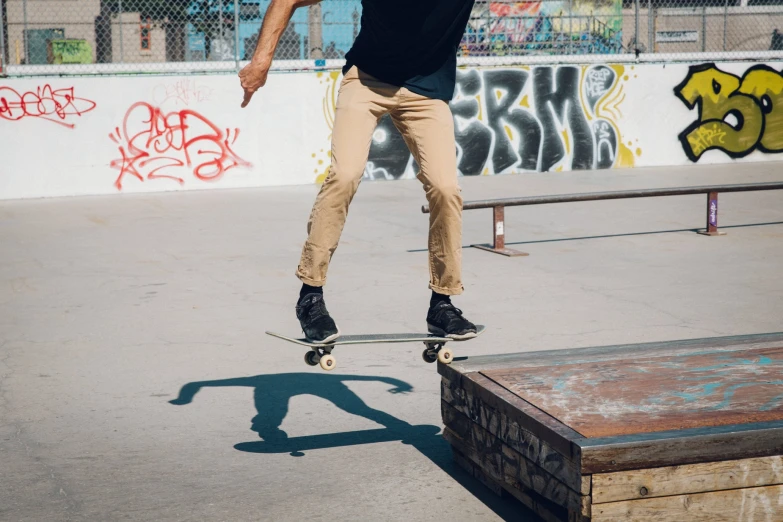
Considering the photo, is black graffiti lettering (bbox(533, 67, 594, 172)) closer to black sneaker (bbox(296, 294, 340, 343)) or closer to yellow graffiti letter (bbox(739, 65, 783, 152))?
yellow graffiti letter (bbox(739, 65, 783, 152))

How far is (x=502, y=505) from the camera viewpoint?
13.1ft

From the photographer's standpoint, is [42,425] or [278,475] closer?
[278,475]

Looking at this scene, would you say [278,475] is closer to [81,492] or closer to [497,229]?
[81,492]

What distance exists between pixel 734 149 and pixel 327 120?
8.31 metres

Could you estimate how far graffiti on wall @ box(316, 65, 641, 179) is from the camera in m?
17.2

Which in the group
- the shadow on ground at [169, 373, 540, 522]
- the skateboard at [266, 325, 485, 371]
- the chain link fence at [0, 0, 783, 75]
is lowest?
the shadow on ground at [169, 373, 540, 522]

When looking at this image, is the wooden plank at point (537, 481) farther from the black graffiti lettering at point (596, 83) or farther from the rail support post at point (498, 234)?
the black graffiti lettering at point (596, 83)

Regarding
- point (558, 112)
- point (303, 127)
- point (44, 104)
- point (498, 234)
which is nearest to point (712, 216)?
point (498, 234)

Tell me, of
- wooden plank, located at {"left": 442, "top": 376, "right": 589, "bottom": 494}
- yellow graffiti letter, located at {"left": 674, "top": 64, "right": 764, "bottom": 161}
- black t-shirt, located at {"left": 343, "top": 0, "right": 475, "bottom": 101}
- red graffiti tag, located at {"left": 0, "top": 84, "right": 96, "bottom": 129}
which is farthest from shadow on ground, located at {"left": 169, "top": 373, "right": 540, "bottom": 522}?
yellow graffiti letter, located at {"left": 674, "top": 64, "right": 764, "bottom": 161}

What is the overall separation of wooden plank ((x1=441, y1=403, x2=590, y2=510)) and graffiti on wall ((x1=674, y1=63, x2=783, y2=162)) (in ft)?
50.9

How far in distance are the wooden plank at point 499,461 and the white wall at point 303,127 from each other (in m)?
12.2

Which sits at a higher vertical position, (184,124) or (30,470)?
(184,124)

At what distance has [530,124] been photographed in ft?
58.0

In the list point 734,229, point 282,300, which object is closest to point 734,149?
point 734,229
